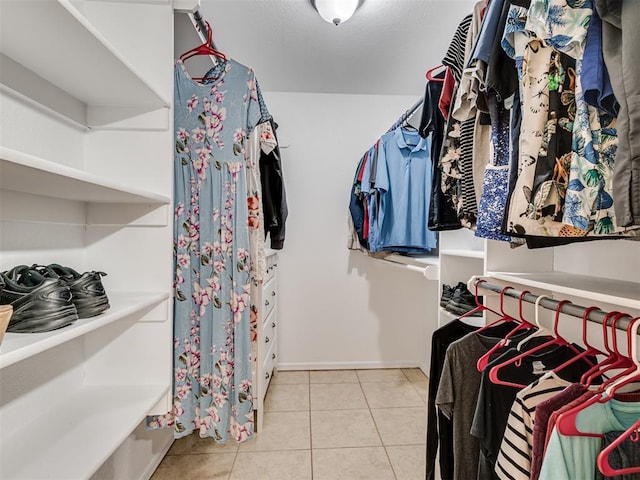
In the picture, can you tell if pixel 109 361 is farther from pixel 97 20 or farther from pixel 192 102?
pixel 97 20

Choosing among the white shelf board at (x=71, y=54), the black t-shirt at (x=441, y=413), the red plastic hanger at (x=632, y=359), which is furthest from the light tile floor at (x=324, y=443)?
the white shelf board at (x=71, y=54)

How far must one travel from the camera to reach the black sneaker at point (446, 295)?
1.69 metres

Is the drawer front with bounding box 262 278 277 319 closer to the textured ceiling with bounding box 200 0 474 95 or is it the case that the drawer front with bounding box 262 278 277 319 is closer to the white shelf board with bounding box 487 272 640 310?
the white shelf board with bounding box 487 272 640 310

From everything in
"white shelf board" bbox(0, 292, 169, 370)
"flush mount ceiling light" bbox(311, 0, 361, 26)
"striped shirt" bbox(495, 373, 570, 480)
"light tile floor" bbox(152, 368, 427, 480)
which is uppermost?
"flush mount ceiling light" bbox(311, 0, 361, 26)

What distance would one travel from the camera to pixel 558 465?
2.11ft

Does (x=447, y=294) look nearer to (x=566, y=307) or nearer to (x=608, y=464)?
(x=566, y=307)

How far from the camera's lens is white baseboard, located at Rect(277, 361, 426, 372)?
292 centimetres

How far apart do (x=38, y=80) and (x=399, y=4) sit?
161 cm

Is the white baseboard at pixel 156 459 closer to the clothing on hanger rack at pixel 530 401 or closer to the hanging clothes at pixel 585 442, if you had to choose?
the clothing on hanger rack at pixel 530 401

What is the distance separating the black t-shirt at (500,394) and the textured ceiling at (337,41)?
5.63 ft

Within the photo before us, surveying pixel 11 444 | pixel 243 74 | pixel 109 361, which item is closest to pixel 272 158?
pixel 243 74

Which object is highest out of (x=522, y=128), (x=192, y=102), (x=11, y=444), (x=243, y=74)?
(x=243, y=74)

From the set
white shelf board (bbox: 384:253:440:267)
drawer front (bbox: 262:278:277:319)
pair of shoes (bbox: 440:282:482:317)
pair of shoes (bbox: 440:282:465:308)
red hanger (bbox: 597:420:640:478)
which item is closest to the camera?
red hanger (bbox: 597:420:640:478)

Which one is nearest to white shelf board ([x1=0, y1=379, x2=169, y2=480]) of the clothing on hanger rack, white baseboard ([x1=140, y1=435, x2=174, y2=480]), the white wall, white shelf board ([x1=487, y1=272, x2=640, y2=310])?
white baseboard ([x1=140, y1=435, x2=174, y2=480])
